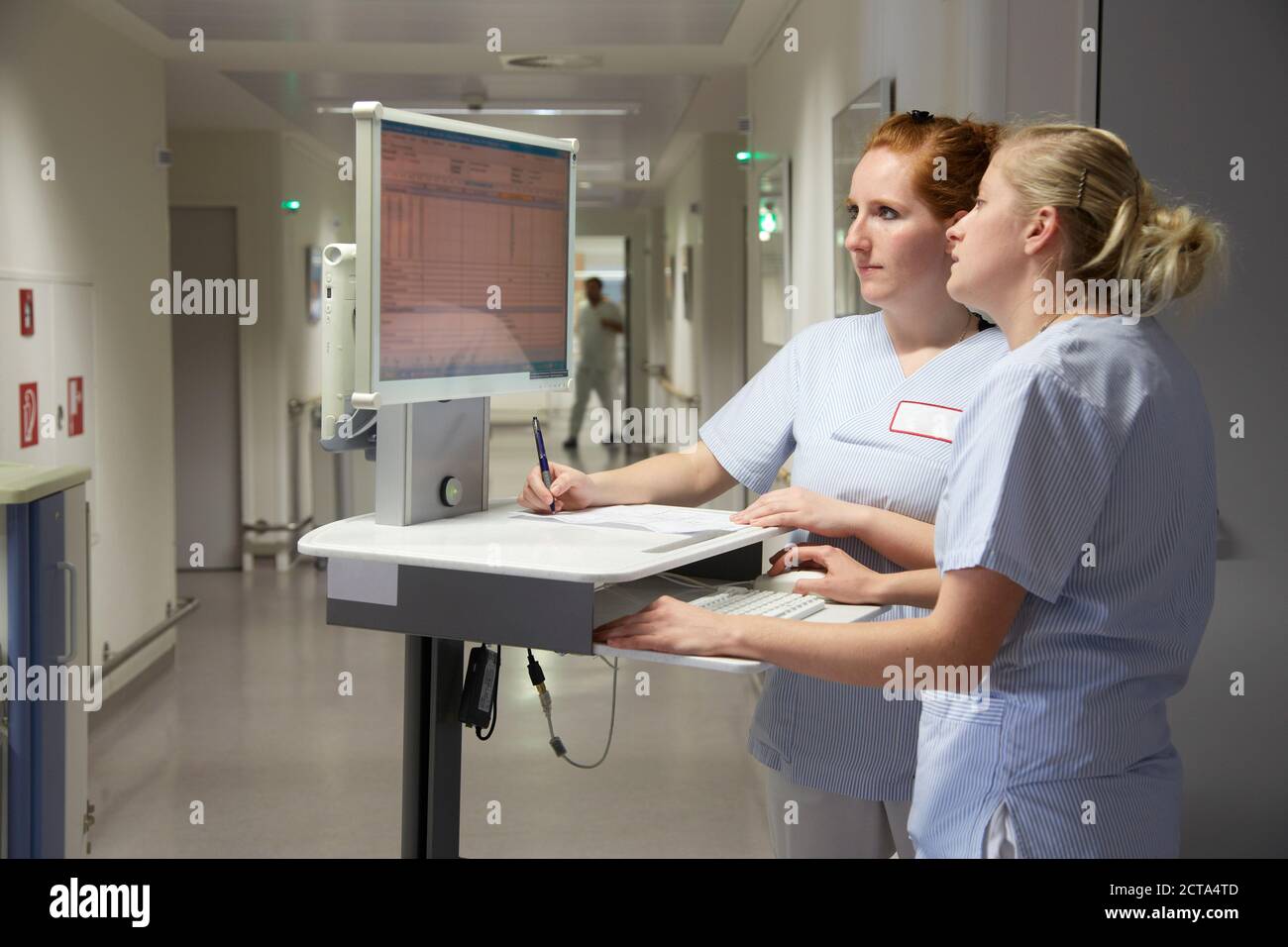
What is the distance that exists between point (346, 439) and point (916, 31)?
79.7 inches

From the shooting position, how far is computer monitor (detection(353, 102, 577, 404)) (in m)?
1.75

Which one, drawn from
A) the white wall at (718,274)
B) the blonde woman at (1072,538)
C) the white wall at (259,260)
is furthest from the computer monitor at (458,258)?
the white wall at (718,274)

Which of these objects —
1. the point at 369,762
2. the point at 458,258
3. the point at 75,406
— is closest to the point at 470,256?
the point at 458,258

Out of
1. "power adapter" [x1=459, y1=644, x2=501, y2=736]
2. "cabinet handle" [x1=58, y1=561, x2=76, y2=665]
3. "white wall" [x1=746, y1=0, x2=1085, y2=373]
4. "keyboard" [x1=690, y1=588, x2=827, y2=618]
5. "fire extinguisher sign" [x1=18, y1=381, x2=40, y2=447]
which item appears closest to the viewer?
"keyboard" [x1=690, y1=588, x2=827, y2=618]

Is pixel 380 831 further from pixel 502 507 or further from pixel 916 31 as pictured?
pixel 916 31

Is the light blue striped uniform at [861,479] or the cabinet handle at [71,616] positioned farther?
the cabinet handle at [71,616]

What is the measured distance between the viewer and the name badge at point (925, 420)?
1.87 meters

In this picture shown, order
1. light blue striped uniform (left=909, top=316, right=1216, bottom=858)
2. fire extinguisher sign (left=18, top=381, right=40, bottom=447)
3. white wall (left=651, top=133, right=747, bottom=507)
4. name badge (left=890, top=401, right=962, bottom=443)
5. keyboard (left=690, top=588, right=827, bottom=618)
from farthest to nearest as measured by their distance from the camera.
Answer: white wall (left=651, top=133, right=747, bottom=507), fire extinguisher sign (left=18, top=381, right=40, bottom=447), name badge (left=890, top=401, right=962, bottom=443), keyboard (left=690, top=588, right=827, bottom=618), light blue striped uniform (left=909, top=316, right=1216, bottom=858)

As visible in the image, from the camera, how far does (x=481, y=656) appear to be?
200cm

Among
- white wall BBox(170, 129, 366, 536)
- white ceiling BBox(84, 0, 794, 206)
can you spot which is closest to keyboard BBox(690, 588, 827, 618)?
white ceiling BBox(84, 0, 794, 206)

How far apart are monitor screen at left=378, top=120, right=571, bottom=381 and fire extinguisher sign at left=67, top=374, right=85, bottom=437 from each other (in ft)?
11.3

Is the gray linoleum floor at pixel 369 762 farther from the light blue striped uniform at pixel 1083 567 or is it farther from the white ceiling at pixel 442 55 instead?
the white ceiling at pixel 442 55

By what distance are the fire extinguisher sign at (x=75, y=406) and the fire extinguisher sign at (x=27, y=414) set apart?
1.14 ft

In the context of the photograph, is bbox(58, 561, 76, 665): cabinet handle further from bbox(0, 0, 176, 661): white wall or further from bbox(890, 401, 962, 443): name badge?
bbox(0, 0, 176, 661): white wall
